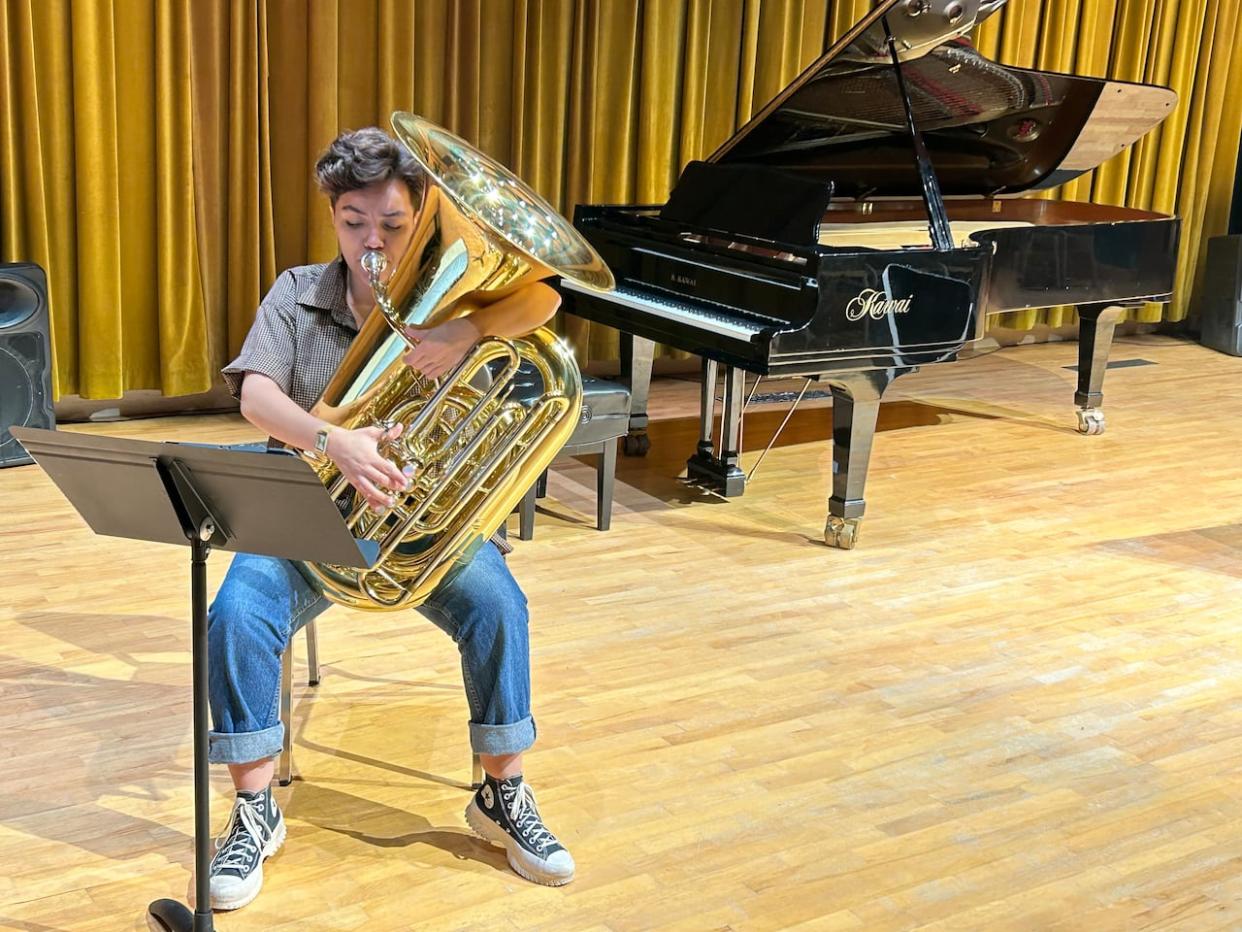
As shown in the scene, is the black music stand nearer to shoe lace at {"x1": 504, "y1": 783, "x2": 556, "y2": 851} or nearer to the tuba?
the tuba

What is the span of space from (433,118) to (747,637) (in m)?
2.84

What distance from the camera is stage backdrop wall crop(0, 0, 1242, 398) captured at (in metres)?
4.71

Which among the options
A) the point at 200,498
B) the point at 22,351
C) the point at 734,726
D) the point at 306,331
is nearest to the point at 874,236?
the point at 734,726

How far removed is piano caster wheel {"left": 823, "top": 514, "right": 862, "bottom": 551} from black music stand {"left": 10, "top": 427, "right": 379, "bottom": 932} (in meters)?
2.37

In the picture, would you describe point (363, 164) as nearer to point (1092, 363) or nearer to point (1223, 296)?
point (1092, 363)

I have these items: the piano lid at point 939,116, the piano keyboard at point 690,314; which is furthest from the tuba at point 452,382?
the piano lid at point 939,116

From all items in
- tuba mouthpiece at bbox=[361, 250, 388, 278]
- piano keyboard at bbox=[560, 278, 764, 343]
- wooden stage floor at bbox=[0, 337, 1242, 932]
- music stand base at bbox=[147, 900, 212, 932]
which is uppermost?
tuba mouthpiece at bbox=[361, 250, 388, 278]

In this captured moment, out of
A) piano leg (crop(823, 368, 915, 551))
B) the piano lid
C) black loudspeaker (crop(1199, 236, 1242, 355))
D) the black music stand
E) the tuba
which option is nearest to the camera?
the black music stand

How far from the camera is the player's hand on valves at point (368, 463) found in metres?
2.03

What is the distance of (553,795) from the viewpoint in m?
2.65

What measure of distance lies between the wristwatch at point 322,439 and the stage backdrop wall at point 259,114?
3.08 m

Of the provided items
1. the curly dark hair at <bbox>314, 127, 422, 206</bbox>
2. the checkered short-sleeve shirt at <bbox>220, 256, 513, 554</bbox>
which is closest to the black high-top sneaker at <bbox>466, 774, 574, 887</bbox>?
the checkered short-sleeve shirt at <bbox>220, 256, 513, 554</bbox>

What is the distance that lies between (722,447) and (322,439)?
8.51 feet

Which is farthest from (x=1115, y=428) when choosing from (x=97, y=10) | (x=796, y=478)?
→ (x=97, y=10)
